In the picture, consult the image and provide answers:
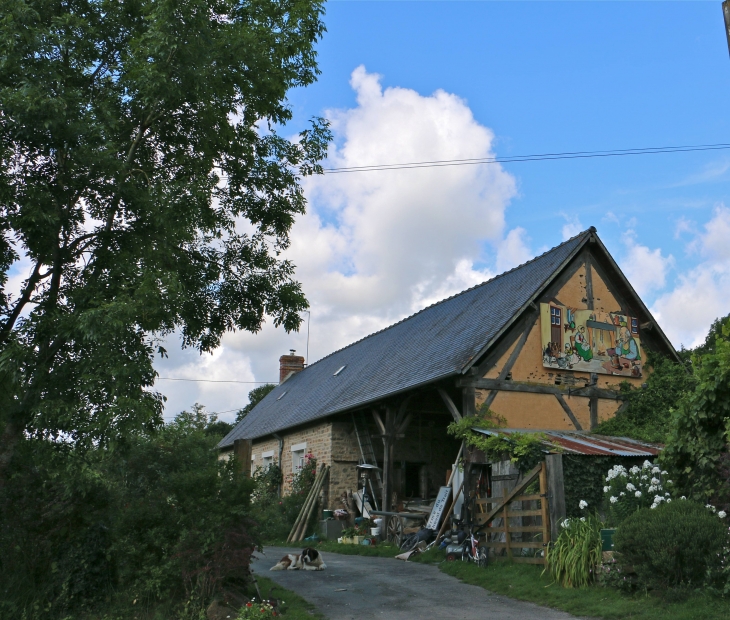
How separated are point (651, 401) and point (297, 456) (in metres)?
10.0

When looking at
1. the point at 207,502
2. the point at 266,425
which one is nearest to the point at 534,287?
the point at 207,502

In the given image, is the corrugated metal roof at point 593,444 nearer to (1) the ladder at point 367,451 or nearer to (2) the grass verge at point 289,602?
(2) the grass verge at point 289,602

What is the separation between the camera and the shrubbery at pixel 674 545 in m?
7.48

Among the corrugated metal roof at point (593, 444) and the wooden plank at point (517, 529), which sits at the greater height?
the corrugated metal roof at point (593, 444)

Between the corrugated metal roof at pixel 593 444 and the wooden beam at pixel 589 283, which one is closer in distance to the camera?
the corrugated metal roof at pixel 593 444

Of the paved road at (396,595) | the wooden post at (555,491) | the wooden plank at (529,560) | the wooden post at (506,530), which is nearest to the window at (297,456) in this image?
the paved road at (396,595)

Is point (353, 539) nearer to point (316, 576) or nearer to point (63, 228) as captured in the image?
point (316, 576)

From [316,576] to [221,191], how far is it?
585cm

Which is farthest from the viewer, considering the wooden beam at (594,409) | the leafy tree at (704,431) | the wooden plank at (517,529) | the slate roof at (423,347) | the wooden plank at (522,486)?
the wooden beam at (594,409)

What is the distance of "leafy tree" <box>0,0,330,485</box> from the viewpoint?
7117mm

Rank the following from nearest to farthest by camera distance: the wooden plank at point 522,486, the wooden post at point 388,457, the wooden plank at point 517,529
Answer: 1. the wooden plank at point 517,529
2. the wooden plank at point 522,486
3. the wooden post at point 388,457

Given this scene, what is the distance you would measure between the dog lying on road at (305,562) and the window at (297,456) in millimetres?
8276

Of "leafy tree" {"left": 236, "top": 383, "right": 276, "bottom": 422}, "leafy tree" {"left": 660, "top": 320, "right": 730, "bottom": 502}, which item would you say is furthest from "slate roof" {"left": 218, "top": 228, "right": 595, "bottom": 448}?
"leafy tree" {"left": 236, "top": 383, "right": 276, "bottom": 422}

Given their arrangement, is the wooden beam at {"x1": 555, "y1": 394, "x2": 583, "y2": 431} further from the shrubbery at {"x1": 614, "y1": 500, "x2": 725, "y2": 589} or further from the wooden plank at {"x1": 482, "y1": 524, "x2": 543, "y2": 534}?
the shrubbery at {"x1": 614, "y1": 500, "x2": 725, "y2": 589}
